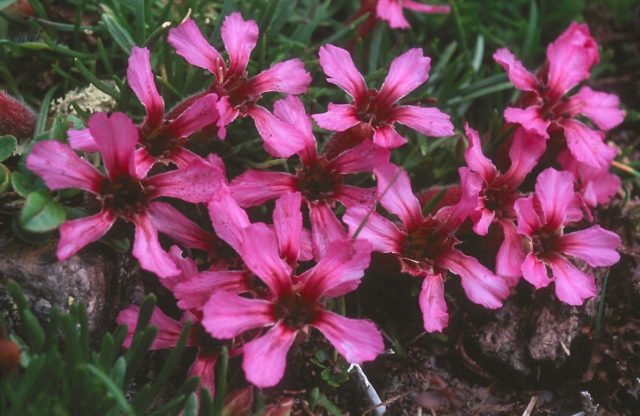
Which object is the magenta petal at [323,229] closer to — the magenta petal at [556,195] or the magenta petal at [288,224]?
the magenta petal at [288,224]

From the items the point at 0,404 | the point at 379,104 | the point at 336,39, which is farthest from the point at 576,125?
the point at 0,404

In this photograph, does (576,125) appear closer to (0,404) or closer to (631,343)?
(631,343)

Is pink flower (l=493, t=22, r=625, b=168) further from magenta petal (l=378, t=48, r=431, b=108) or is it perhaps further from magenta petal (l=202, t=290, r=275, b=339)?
magenta petal (l=202, t=290, r=275, b=339)

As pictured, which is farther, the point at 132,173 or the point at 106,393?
the point at 132,173

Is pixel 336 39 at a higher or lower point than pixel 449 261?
higher

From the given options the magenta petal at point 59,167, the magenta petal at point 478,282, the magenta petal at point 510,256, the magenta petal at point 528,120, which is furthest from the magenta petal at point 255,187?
the magenta petal at point 528,120

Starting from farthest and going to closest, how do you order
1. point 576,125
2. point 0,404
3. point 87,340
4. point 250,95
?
point 576,125 < point 250,95 < point 87,340 < point 0,404

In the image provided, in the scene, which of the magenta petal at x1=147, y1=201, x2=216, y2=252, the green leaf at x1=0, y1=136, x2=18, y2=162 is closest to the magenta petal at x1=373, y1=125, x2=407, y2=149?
the magenta petal at x1=147, y1=201, x2=216, y2=252
